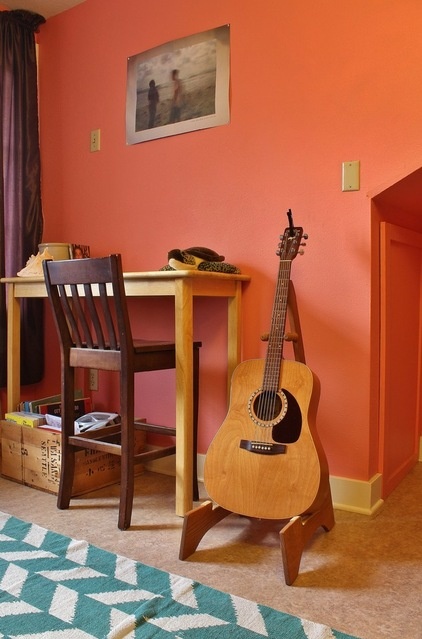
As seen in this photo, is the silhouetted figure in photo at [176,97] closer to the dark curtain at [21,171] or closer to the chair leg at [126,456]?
the dark curtain at [21,171]

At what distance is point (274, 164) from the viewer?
2.24 m

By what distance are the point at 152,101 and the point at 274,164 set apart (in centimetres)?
73

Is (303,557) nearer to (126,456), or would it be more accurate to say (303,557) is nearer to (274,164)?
(126,456)

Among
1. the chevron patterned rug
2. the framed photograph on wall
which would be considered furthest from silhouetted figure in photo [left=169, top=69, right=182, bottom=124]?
the chevron patterned rug

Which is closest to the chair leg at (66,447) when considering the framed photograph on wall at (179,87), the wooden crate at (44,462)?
the wooden crate at (44,462)

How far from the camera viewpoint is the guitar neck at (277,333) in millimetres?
1802

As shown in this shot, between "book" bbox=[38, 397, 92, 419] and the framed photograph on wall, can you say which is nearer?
the framed photograph on wall

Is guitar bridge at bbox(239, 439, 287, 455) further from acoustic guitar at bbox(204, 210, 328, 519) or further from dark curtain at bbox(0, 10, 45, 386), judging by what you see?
dark curtain at bbox(0, 10, 45, 386)

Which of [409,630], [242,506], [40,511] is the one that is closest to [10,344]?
[40,511]

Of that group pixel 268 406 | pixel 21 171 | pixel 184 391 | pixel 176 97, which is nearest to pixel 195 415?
pixel 184 391

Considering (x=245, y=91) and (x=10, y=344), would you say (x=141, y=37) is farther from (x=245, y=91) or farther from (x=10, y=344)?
(x=10, y=344)

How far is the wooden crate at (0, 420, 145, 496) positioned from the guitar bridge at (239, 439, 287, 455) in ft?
2.55

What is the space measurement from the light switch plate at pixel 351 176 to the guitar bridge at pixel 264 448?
0.98m

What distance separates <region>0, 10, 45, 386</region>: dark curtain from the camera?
277 cm
